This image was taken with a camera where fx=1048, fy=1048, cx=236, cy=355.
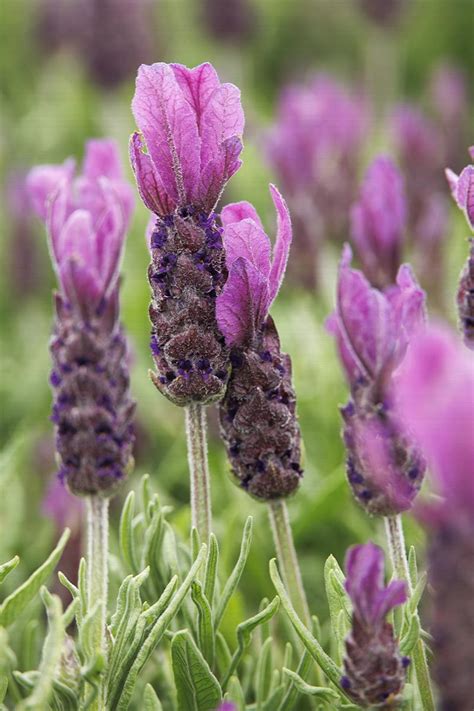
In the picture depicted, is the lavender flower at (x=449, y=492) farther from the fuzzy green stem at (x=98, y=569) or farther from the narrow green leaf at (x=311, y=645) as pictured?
the fuzzy green stem at (x=98, y=569)

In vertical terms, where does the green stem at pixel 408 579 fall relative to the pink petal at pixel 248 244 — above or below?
below

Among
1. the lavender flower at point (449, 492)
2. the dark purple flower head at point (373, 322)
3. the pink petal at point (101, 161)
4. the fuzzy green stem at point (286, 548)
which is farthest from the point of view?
the pink petal at point (101, 161)

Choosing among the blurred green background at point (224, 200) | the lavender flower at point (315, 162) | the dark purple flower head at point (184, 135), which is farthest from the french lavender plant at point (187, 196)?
the lavender flower at point (315, 162)

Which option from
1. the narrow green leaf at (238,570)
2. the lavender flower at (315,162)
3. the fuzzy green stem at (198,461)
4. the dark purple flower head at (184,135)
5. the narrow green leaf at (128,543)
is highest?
the lavender flower at (315,162)

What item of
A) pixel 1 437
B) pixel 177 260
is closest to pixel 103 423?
pixel 177 260

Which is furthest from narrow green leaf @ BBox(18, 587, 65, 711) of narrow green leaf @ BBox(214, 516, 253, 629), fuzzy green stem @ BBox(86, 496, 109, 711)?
narrow green leaf @ BBox(214, 516, 253, 629)

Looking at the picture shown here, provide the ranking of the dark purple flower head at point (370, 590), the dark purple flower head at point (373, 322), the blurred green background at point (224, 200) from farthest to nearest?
the blurred green background at point (224, 200) → the dark purple flower head at point (373, 322) → the dark purple flower head at point (370, 590)

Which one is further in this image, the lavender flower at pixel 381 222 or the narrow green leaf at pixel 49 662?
the lavender flower at pixel 381 222

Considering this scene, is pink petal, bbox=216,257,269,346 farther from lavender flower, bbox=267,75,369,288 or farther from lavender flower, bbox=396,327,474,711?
lavender flower, bbox=267,75,369,288

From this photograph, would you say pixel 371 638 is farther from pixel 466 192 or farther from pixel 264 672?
pixel 466 192

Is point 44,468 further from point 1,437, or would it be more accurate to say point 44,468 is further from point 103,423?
point 103,423
